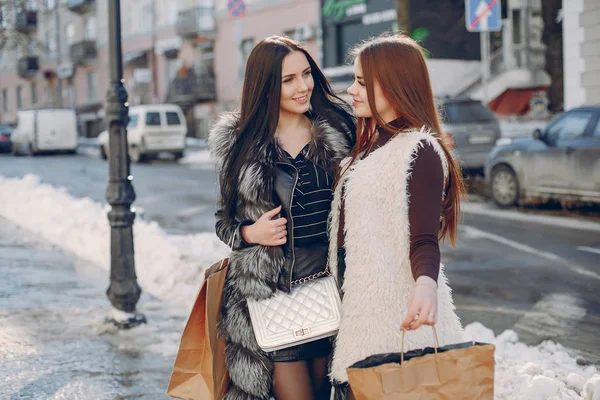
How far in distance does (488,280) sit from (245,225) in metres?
5.16

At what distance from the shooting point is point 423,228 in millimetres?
2471

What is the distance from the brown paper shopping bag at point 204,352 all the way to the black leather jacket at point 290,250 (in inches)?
9.9

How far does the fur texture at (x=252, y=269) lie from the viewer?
284cm

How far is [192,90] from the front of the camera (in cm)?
3631

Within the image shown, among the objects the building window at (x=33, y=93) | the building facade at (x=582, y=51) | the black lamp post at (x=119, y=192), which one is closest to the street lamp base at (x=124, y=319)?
the black lamp post at (x=119, y=192)

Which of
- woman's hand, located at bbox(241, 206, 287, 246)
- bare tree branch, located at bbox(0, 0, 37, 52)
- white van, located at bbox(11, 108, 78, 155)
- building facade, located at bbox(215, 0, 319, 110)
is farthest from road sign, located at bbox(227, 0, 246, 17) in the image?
woman's hand, located at bbox(241, 206, 287, 246)

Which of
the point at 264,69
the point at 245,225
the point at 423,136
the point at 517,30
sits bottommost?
the point at 245,225

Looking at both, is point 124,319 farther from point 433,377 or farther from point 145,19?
point 145,19

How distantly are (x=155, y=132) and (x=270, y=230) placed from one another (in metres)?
22.4

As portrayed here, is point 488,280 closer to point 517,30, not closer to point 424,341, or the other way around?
point 424,341

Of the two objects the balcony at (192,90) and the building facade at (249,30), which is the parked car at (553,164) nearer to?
the building facade at (249,30)

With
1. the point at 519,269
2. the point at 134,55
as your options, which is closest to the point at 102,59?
the point at 134,55

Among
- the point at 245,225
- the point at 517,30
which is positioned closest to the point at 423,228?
the point at 245,225

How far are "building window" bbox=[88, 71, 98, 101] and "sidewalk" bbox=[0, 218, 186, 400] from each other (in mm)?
40927
